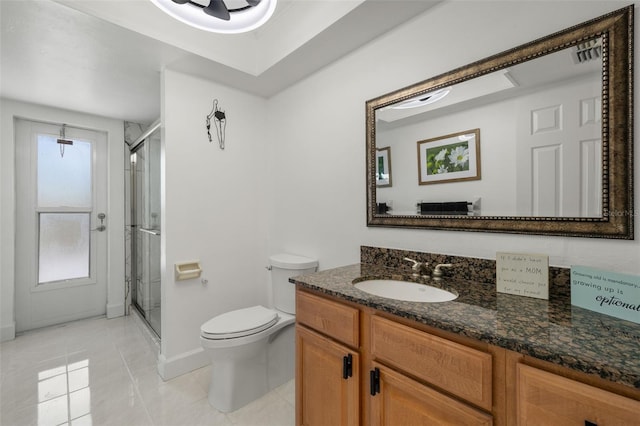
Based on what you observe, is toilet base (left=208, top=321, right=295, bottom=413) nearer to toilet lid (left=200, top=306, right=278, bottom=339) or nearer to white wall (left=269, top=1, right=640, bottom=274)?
toilet lid (left=200, top=306, right=278, bottom=339)

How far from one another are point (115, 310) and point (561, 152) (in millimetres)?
4163

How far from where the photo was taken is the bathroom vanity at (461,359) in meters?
0.64

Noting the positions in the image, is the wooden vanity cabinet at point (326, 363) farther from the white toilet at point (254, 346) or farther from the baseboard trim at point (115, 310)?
the baseboard trim at point (115, 310)

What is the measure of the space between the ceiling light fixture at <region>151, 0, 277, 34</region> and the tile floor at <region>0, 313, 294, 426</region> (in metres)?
2.18

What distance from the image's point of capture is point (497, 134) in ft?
4.13

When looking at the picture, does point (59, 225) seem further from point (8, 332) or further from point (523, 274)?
point (523, 274)

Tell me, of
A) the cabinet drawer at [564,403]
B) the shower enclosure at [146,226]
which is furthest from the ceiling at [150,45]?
the cabinet drawer at [564,403]

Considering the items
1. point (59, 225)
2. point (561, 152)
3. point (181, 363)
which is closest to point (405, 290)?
point (561, 152)

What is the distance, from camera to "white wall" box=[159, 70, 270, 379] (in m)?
2.11

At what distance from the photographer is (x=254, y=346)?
179 cm

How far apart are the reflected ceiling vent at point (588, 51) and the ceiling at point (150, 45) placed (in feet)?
2.39

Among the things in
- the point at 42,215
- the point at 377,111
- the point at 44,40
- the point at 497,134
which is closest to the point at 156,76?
Answer: the point at 44,40

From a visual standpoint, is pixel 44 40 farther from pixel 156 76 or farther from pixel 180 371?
pixel 180 371

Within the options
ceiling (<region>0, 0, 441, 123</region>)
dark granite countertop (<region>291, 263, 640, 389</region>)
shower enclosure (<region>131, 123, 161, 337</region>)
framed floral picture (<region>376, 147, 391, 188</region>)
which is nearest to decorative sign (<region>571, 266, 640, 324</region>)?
dark granite countertop (<region>291, 263, 640, 389</region>)
